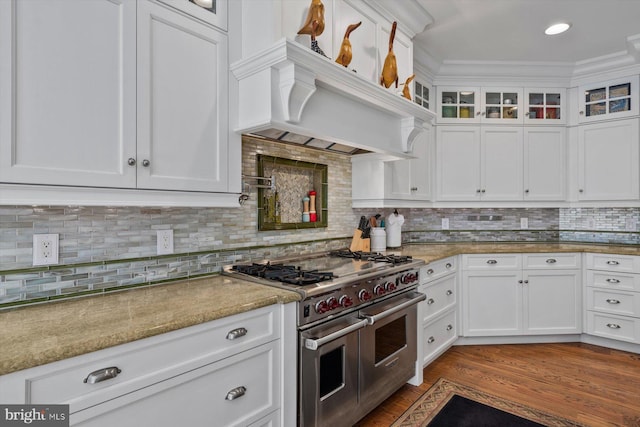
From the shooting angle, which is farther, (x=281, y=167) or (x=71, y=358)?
(x=281, y=167)

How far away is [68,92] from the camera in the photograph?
49.8 inches

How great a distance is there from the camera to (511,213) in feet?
13.3

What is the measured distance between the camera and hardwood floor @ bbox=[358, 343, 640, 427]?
2.29 metres

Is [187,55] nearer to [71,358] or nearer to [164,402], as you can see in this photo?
[71,358]

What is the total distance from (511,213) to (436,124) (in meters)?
1.37

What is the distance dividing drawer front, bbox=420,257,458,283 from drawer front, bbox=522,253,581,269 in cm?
72

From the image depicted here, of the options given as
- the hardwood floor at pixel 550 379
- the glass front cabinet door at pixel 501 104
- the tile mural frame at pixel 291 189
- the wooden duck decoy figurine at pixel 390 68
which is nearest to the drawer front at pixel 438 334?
the hardwood floor at pixel 550 379

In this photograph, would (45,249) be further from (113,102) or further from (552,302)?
(552,302)

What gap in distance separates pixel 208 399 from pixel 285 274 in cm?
70

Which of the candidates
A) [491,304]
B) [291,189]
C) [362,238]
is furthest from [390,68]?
[491,304]

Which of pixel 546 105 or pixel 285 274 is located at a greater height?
pixel 546 105

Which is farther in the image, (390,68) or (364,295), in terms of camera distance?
(390,68)

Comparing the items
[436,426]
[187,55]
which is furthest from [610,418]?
[187,55]

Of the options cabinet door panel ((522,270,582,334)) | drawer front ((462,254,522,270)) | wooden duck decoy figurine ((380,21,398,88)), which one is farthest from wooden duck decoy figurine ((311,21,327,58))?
cabinet door panel ((522,270,582,334))
